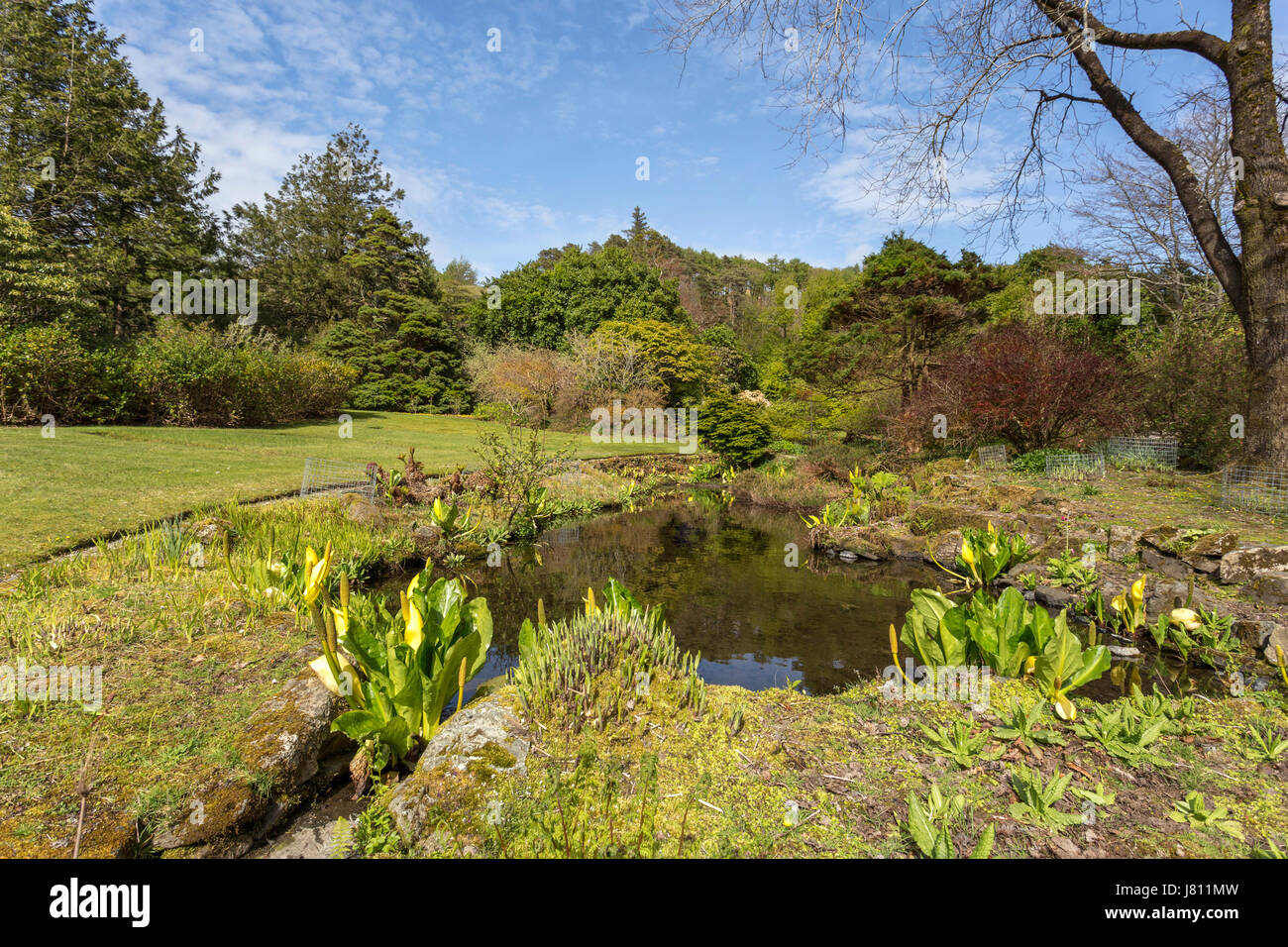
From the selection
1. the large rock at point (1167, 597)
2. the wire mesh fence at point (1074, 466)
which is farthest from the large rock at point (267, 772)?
the wire mesh fence at point (1074, 466)

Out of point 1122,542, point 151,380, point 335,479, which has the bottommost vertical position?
point 1122,542

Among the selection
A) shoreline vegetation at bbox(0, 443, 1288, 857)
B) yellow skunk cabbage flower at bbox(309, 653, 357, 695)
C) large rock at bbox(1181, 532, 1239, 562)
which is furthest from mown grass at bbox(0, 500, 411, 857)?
large rock at bbox(1181, 532, 1239, 562)

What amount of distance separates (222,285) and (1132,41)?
1296 inches

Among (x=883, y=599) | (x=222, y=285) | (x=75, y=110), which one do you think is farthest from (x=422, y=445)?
(x=222, y=285)

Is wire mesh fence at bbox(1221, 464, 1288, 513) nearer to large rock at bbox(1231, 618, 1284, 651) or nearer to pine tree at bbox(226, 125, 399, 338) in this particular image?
large rock at bbox(1231, 618, 1284, 651)

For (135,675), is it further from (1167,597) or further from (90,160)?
(90,160)

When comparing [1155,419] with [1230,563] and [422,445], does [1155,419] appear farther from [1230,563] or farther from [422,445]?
[422,445]

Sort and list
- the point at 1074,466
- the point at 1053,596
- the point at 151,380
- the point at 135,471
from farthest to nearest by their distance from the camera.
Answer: the point at 151,380 < the point at 1074,466 < the point at 135,471 < the point at 1053,596

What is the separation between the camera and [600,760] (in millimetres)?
2389

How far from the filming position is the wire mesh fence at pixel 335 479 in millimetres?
7766

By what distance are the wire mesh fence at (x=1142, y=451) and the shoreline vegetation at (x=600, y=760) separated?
6.82 meters

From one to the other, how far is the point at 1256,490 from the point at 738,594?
6196 mm

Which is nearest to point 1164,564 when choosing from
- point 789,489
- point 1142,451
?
point 1142,451

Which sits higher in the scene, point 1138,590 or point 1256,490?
point 1256,490
